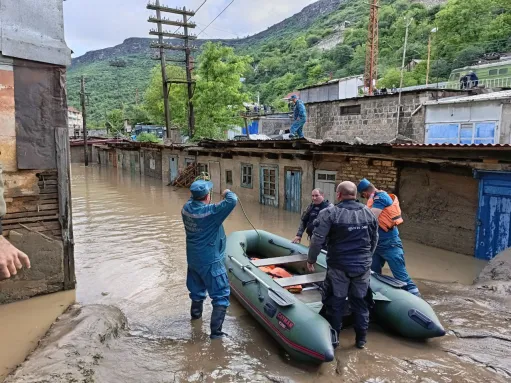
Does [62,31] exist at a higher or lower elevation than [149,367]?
higher

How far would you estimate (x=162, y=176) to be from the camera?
25.4 meters

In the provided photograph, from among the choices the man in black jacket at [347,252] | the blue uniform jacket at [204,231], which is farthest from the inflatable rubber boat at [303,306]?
the blue uniform jacket at [204,231]

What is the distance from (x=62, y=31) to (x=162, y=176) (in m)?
19.5

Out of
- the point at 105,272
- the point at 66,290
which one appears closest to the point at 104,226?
the point at 105,272

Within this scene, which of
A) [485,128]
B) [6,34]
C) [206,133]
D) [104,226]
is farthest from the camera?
[206,133]

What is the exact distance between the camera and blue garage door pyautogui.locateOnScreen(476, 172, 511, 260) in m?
7.80

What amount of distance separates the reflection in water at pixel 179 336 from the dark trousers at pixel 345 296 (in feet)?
1.08

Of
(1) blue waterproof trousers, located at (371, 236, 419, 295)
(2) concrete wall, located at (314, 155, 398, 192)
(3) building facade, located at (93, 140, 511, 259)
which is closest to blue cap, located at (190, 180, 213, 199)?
(1) blue waterproof trousers, located at (371, 236, 419, 295)

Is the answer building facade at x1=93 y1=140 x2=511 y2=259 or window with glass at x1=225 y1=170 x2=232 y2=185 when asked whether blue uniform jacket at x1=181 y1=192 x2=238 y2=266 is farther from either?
window with glass at x1=225 y1=170 x2=232 y2=185

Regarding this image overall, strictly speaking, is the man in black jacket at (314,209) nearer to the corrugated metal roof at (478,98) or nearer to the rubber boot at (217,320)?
the rubber boot at (217,320)

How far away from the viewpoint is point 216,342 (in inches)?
184

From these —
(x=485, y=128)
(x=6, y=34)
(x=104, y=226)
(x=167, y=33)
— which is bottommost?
(x=104, y=226)

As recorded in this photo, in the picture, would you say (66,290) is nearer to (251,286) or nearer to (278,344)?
(251,286)

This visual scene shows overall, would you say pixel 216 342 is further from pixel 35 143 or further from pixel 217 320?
pixel 35 143
